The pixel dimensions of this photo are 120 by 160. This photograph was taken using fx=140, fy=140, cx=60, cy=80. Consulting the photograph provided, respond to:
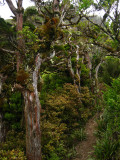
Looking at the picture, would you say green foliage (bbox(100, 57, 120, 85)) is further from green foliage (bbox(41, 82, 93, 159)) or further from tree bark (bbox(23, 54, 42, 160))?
tree bark (bbox(23, 54, 42, 160))

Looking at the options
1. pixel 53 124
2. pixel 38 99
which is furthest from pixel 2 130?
pixel 38 99

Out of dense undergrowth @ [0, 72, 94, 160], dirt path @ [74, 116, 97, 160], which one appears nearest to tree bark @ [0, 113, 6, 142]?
dense undergrowth @ [0, 72, 94, 160]

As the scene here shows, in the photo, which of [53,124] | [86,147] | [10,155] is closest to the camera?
[10,155]

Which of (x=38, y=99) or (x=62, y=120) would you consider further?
(x=62, y=120)

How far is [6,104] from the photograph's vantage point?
745 centimetres

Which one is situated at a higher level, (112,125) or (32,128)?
(112,125)

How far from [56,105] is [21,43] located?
423cm

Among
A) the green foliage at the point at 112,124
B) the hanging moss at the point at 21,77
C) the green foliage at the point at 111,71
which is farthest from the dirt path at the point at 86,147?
the green foliage at the point at 111,71

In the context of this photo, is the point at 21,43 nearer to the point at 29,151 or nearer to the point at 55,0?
the point at 29,151

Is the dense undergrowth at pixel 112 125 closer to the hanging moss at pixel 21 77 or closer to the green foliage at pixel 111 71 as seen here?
the hanging moss at pixel 21 77

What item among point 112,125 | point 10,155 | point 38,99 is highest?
point 38,99

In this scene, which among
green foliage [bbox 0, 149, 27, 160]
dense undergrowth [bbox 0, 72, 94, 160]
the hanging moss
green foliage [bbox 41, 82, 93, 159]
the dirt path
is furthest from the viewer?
the dirt path

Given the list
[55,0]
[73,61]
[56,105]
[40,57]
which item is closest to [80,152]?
[56,105]

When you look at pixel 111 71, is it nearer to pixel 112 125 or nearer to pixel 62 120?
pixel 62 120
